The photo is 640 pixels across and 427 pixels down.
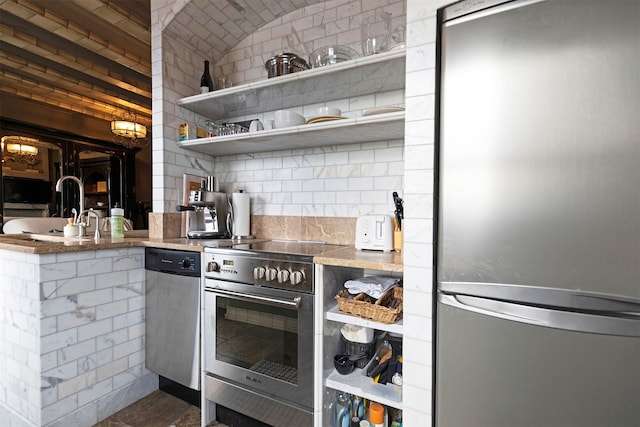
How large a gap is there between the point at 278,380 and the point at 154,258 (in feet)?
3.55

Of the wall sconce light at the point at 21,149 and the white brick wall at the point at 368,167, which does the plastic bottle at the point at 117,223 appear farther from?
the wall sconce light at the point at 21,149

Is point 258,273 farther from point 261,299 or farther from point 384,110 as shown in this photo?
point 384,110

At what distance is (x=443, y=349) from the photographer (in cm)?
109

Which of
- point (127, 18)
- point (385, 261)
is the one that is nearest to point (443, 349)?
point (385, 261)

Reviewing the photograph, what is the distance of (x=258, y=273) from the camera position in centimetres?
152

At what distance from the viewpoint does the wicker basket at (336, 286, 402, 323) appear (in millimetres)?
1251

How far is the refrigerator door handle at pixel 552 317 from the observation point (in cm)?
83

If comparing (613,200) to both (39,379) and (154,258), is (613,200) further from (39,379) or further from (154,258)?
(39,379)

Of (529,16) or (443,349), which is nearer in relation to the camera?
(529,16)

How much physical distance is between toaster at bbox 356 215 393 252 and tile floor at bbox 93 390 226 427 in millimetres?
1319

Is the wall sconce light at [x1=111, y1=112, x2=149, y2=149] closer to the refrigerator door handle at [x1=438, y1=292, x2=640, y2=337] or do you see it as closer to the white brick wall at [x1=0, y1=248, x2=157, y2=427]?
the white brick wall at [x1=0, y1=248, x2=157, y2=427]

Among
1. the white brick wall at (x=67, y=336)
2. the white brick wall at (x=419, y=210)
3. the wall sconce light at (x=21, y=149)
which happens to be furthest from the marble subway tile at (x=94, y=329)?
the wall sconce light at (x=21, y=149)

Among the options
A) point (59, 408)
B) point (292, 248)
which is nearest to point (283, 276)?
point (292, 248)

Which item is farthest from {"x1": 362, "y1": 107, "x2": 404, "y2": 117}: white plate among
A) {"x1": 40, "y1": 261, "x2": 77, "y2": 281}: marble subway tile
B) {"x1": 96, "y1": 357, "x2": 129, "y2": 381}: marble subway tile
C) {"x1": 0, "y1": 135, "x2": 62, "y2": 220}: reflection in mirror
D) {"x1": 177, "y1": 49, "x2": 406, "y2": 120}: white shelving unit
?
{"x1": 0, "y1": 135, "x2": 62, "y2": 220}: reflection in mirror
